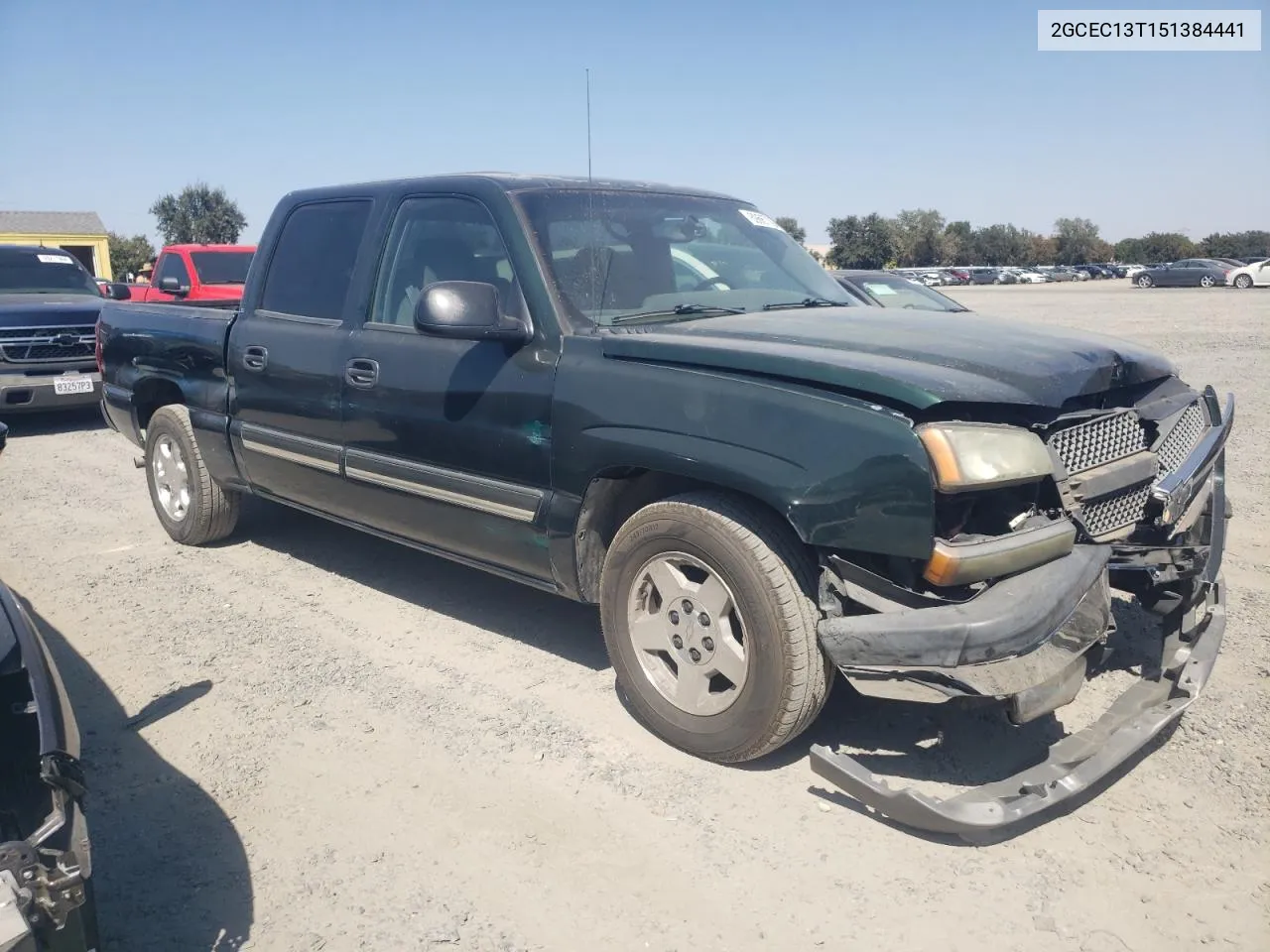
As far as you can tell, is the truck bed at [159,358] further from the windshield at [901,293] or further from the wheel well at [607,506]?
the windshield at [901,293]

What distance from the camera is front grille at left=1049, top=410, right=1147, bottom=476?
10.2 ft

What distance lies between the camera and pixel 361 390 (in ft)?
14.4

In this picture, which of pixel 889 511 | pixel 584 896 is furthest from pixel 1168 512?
pixel 584 896

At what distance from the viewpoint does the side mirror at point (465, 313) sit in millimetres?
3586

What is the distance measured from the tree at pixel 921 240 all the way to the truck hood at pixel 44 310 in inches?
3066

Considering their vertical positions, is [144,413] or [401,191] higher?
[401,191]

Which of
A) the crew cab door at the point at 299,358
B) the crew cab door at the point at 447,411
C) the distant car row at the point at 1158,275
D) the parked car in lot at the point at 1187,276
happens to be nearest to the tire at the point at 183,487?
the crew cab door at the point at 299,358

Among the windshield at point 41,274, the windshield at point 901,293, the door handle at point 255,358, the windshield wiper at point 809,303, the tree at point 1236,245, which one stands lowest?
the door handle at point 255,358

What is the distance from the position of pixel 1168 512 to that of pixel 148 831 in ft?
11.0

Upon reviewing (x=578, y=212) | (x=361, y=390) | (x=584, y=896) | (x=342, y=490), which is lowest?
(x=584, y=896)

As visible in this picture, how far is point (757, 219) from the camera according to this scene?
4785mm

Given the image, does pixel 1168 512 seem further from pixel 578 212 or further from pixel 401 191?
pixel 401 191

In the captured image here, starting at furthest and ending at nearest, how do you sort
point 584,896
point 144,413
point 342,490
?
point 144,413 → point 342,490 → point 584,896

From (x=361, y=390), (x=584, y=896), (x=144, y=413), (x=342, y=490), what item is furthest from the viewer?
(x=144, y=413)
